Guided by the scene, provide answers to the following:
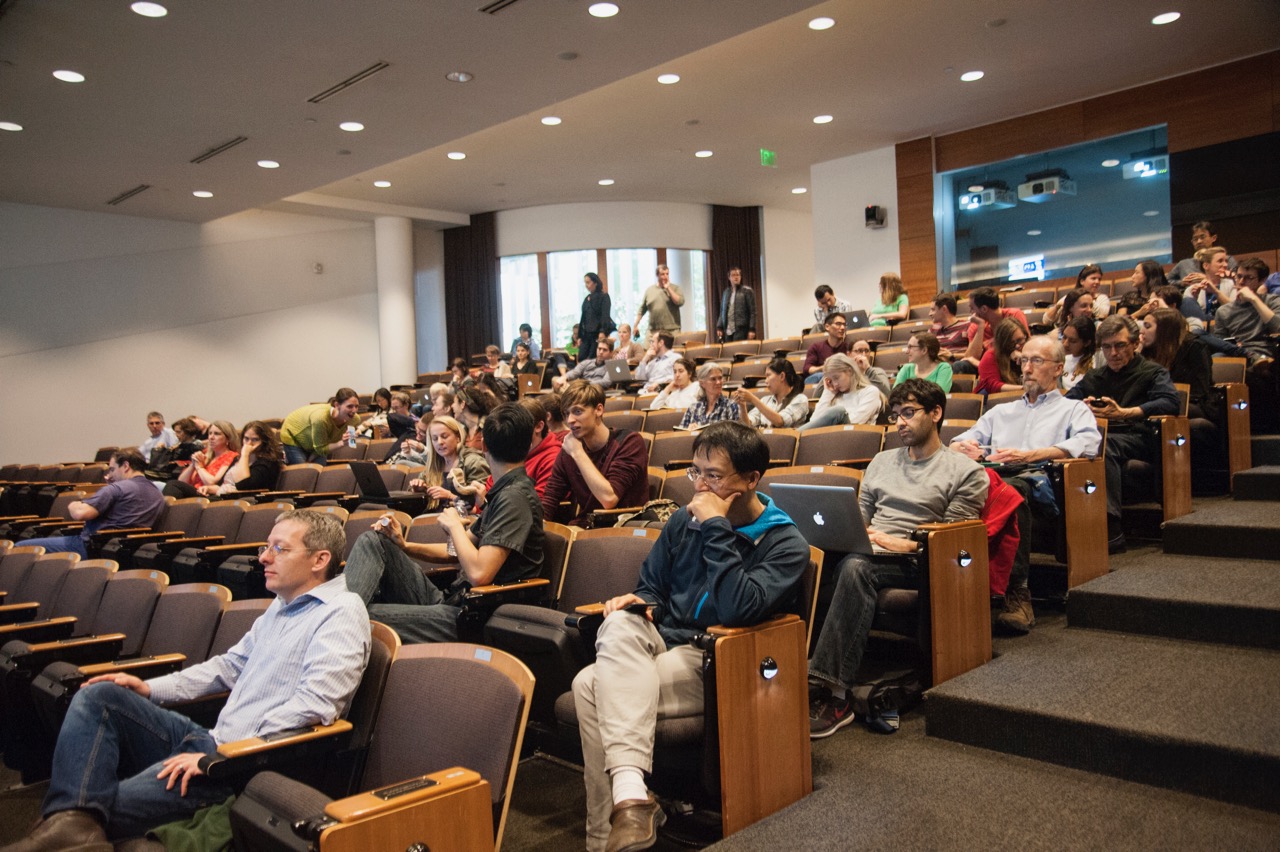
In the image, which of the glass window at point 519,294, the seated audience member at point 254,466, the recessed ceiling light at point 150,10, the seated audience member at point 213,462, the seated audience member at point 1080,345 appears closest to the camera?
the seated audience member at point 1080,345

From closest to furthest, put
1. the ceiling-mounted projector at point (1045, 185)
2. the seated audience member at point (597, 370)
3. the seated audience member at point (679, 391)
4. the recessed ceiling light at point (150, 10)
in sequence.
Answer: the recessed ceiling light at point (150, 10) → the seated audience member at point (679, 391) → the seated audience member at point (597, 370) → the ceiling-mounted projector at point (1045, 185)

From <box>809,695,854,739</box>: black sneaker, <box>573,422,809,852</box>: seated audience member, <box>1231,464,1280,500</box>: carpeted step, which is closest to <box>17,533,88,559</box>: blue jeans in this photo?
<box>573,422,809,852</box>: seated audience member

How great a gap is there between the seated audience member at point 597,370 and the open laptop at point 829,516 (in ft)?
18.9

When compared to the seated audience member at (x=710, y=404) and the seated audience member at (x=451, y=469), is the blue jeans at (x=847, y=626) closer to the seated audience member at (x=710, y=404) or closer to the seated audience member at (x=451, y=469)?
the seated audience member at (x=451, y=469)

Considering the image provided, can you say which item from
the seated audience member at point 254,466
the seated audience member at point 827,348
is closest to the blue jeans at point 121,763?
the seated audience member at point 254,466

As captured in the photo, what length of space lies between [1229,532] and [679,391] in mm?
4044

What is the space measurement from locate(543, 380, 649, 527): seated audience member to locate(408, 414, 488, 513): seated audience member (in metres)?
0.33

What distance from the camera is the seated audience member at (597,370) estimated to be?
8.94 metres

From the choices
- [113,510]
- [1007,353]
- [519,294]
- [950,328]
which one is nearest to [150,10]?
[113,510]

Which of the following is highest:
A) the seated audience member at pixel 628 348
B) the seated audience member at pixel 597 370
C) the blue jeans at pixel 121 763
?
the seated audience member at pixel 628 348

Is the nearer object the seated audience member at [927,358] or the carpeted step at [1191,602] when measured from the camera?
the carpeted step at [1191,602]

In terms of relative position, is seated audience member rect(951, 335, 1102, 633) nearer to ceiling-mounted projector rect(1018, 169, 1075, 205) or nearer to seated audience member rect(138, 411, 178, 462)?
ceiling-mounted projector rect(1018, 169, 1075, 205)

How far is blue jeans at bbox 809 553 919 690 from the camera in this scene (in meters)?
2.65

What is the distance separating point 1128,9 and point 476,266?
29.6ft
